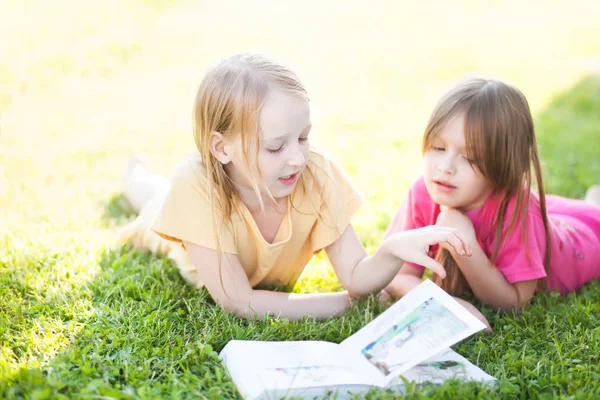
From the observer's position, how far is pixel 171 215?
271 centimetres

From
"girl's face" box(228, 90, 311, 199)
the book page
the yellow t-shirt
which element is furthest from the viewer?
the yellow t-shirt

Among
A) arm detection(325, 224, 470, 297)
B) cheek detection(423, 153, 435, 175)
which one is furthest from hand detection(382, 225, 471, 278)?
cheek detection(423, 153, 435, 175)

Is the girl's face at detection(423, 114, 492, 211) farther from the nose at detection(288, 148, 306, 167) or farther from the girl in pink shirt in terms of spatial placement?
the nose at detection(288, 148, 306, 167)

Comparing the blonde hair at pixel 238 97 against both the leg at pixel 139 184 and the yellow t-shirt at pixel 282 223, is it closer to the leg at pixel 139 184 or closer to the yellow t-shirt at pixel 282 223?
the yellow t-shirt at pixel 282 223

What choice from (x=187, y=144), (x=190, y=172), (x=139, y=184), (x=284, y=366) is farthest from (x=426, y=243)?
(x=187, y=144)

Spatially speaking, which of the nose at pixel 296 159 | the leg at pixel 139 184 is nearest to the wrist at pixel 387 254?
the nose at pixel 296 159

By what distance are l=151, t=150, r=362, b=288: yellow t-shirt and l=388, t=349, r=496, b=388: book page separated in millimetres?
748

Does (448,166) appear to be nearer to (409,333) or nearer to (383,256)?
(383,256)

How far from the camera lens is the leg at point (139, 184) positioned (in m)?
3.92

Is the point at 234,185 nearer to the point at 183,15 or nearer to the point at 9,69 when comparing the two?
the point at 9,69

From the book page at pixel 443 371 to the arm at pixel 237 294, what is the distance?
596mm

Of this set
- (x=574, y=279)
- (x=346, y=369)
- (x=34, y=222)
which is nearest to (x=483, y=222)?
(x=574, y=279)

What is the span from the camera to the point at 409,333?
2.36 m

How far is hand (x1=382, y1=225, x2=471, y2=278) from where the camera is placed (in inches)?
96.3
